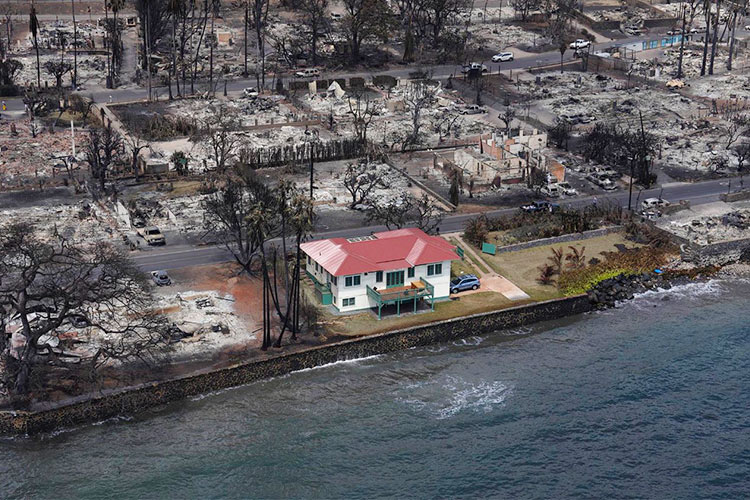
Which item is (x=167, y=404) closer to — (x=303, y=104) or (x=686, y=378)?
(x=686, y=378)

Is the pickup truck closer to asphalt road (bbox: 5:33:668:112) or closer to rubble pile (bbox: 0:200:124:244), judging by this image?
rubble pile (bbox: 0:200:124:244)

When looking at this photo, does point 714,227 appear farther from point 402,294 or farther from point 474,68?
point 474,68

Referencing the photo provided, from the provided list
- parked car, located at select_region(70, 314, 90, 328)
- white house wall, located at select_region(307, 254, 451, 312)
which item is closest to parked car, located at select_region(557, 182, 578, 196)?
white house wall, located at select_region(307, 254, 451, 312)

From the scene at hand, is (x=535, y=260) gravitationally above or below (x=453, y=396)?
above

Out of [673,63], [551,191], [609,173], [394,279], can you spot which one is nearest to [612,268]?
[551,191]

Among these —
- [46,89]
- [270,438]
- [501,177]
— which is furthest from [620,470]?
[46,89]

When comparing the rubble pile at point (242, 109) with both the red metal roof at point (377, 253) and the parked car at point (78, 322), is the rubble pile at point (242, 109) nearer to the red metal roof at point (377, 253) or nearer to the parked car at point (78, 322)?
the red metal roof at point (377, 253)

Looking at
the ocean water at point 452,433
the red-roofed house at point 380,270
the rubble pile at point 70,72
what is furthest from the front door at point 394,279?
the rubble pile at point 70,72
